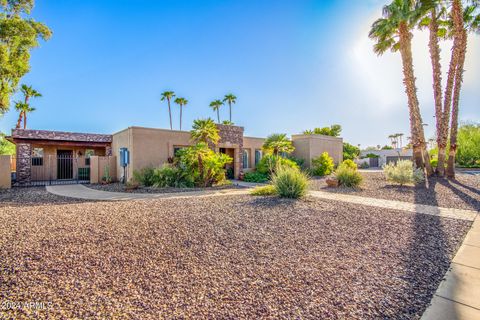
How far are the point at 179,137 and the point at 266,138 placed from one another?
658 centimetres

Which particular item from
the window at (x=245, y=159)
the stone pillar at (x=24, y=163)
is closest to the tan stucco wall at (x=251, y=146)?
the window at (x=245, y=159)

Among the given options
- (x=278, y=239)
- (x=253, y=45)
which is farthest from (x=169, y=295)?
(x=253, y=45)

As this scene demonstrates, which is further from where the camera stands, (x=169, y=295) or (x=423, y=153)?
(x=423, y=153)

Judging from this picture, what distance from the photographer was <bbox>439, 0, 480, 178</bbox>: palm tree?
41.2 feet

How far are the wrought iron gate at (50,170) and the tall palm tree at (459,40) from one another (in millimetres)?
23244

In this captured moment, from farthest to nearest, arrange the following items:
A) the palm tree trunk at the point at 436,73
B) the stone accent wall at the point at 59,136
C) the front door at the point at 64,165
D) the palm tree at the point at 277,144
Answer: the front door at the point at 64,165
the palm tree at the point at 277,144
the stone accent wall at the point at 59,136
the palm tree trunk at the point at 436,73

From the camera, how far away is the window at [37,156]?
16.1 metres

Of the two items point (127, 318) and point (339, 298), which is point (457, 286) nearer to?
point (339, 298)

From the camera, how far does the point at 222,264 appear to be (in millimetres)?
3162

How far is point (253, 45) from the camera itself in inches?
551

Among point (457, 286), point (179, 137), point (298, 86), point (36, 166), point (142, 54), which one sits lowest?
point (457, 286)

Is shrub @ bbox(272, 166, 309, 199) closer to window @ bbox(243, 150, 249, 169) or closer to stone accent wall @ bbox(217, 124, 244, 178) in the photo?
stone accent wall @ bbox(217, 124, 244, 178)

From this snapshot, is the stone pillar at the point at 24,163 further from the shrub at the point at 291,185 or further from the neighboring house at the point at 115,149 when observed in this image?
the shrub at the point at 291,185

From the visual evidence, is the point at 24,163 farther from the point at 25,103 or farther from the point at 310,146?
the point at 310,146
